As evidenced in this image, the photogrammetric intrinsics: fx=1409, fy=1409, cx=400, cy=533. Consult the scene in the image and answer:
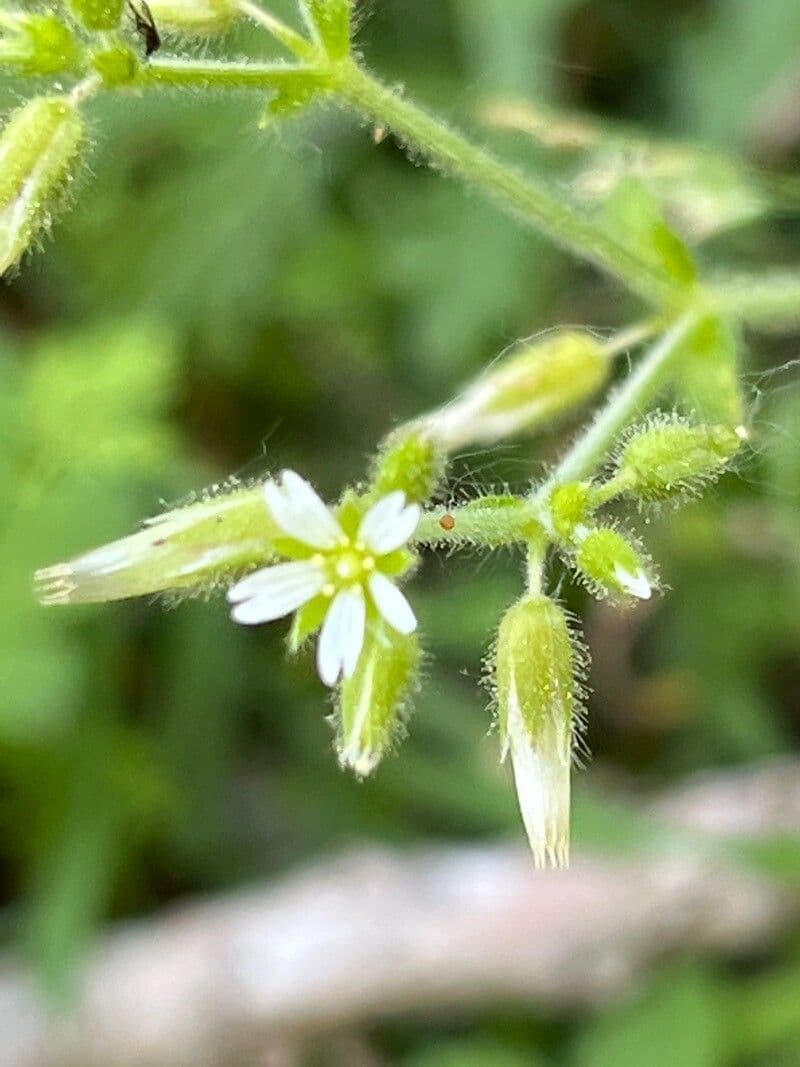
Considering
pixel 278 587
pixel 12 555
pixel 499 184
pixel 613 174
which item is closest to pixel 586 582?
pixel 278 587

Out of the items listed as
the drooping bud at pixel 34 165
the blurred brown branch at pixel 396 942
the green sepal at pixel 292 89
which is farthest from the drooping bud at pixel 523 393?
the blurred brown branch at pixel 396 942

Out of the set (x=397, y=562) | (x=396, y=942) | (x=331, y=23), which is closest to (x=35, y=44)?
(x=331, y=23)

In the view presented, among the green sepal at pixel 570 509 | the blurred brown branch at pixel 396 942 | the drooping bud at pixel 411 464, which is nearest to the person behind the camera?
the drooping bud at pixel 411 464

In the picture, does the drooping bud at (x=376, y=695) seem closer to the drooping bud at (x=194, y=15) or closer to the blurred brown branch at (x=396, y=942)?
the drooping bud at (x=194, y=15)

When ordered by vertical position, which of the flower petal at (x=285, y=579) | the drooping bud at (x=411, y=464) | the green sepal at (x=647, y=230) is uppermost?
the green sepal at (x=647, y=230)

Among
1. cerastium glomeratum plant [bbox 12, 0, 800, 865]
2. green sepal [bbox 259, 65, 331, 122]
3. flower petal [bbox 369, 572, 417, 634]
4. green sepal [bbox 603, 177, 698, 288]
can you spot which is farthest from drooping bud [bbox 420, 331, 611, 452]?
green sepal [bbox 259, 65, 331, 122]

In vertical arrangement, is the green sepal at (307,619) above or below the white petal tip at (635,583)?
below

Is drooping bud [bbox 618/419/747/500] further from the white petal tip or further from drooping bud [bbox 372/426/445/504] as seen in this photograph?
drooping bud [bbox 372/426/445/504]

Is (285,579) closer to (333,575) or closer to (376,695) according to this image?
(333,575)
